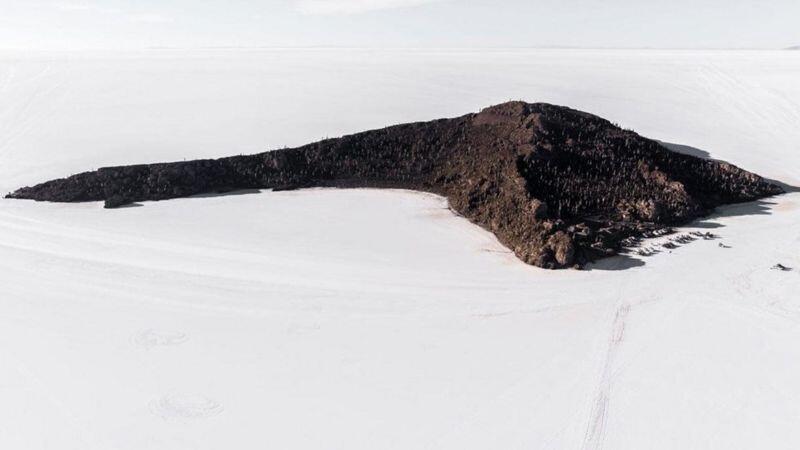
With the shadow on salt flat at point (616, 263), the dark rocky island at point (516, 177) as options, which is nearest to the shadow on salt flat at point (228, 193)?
the dark rocky island at point (516, 177)

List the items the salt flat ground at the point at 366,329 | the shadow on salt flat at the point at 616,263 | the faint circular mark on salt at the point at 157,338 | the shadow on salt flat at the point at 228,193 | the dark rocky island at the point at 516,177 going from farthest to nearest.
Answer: the shadow on salt flat at the point at 228,193 → the dark rocky island at the point at 516,177 → the shadow on salt flat at the point at 616,263 → the faint circular mark on salt at the point at 157,338 → the salt flat ground at the point at 366,329

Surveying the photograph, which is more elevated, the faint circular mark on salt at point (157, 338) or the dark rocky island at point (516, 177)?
the dark rocky island at point (516, 177)

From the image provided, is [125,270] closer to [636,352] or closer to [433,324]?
[433,324]

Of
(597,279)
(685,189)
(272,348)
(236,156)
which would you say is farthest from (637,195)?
(236,156)

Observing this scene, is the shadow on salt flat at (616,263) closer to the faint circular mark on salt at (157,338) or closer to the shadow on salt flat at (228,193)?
the faint circular mark on salt at (157,338)

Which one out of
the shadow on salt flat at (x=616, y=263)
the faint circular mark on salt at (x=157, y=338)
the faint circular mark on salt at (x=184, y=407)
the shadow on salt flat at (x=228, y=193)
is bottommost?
the faint circular mark on salt at (x=184, y=407)

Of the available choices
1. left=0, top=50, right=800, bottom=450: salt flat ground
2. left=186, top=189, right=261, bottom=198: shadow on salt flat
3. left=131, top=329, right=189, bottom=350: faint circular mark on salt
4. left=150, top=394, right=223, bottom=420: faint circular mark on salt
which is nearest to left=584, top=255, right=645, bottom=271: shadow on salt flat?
left=0, top=50, right=800, bottom=450: salt flat ground
